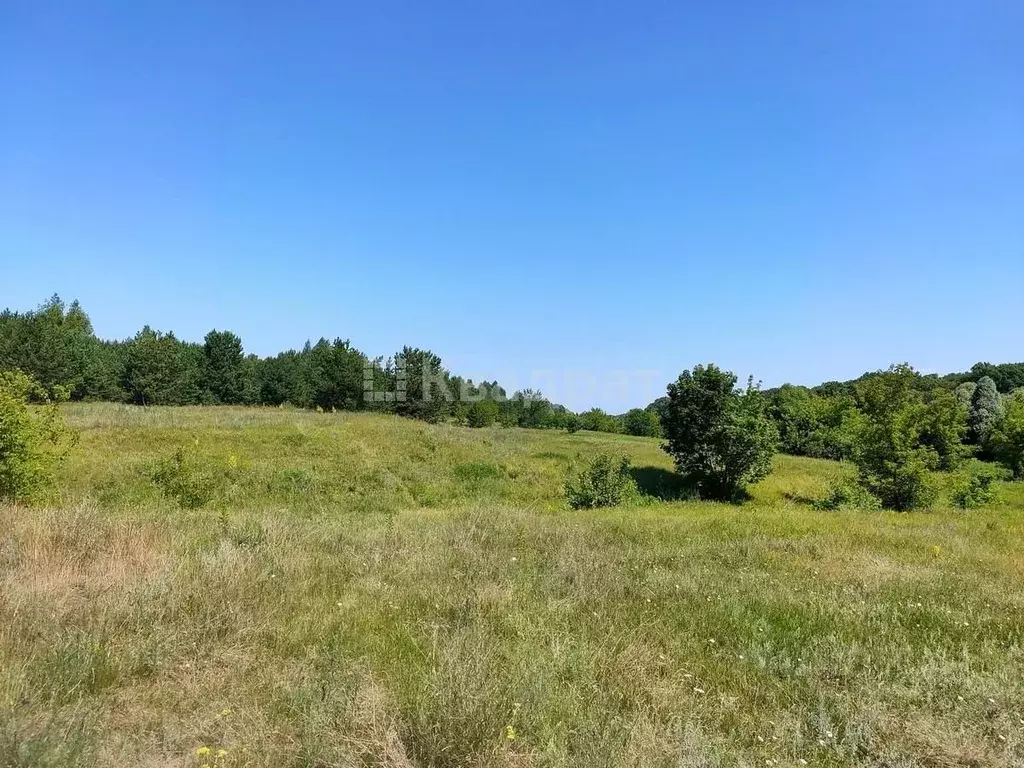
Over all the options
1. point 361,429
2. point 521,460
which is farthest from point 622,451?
point 361,429

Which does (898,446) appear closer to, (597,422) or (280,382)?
(597,422)

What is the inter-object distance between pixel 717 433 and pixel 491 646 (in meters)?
20.9

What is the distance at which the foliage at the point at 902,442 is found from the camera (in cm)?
1933

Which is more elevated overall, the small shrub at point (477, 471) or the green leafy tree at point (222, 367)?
the green leafy tree at point (222, 367)

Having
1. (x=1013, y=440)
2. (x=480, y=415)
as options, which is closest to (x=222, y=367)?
(x=480, y=415)

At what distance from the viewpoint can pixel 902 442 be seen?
1947cm

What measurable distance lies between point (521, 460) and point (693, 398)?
341 inches

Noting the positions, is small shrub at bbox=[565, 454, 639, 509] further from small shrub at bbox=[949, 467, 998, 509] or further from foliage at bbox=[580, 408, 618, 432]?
foliage at bbox=[580, 408, 618, 432]

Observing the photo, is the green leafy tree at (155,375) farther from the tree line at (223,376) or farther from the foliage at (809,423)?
the foliage at (809,423)

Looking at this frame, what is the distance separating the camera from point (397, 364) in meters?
55.9

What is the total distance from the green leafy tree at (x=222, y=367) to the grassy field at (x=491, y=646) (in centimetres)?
5492

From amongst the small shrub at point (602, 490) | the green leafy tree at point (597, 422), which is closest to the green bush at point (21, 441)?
the small shrub at point (602, 490)

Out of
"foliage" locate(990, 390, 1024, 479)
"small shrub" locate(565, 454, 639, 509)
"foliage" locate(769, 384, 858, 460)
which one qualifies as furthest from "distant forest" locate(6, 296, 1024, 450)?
"small shrub" locate(565, 454, 639, 509)

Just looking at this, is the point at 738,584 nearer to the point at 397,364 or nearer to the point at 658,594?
the point at 658,594
